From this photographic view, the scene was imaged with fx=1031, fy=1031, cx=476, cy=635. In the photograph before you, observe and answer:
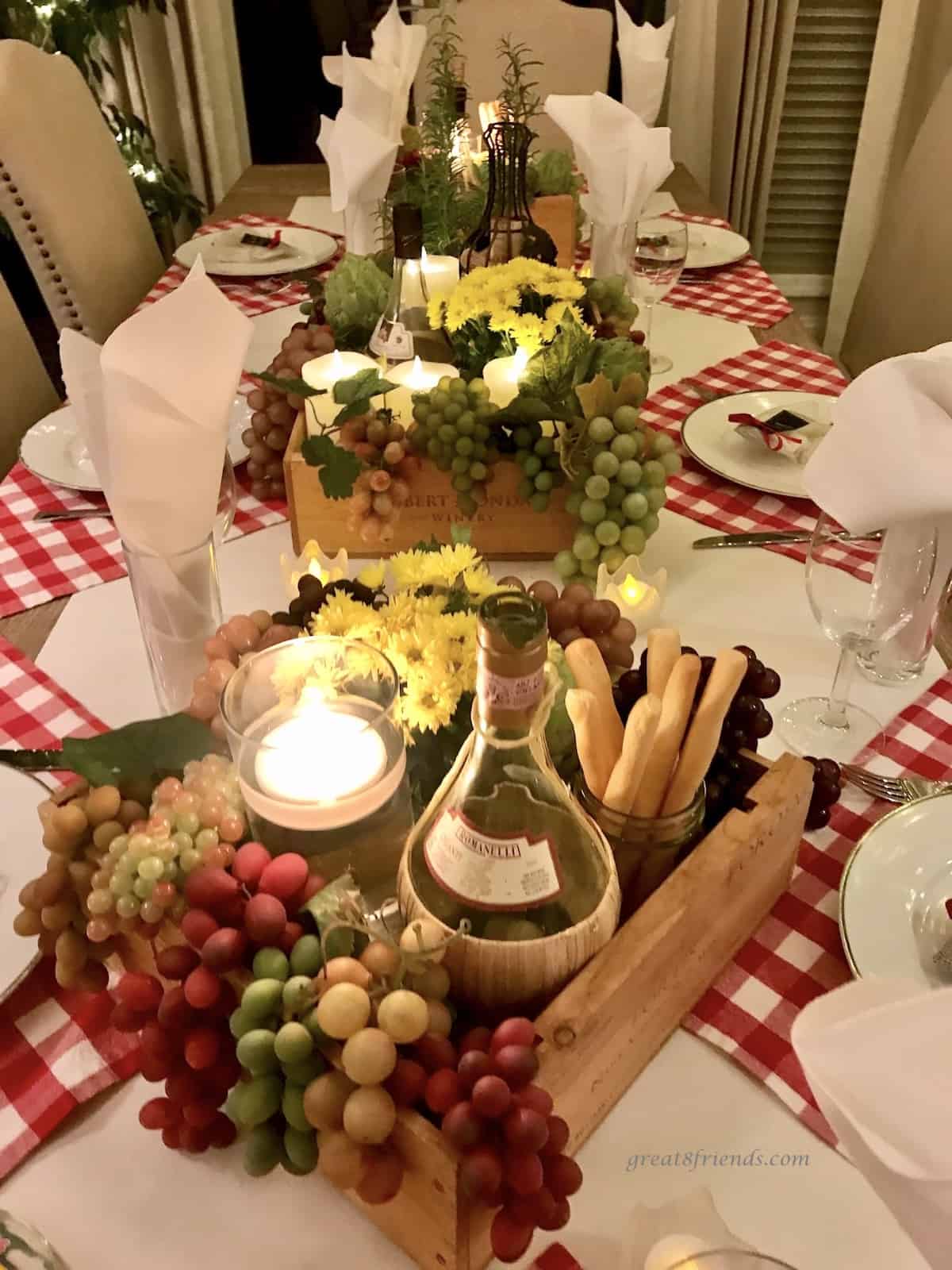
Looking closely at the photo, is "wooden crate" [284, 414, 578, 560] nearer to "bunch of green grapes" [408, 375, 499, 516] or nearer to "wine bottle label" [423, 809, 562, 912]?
"bunch of green grapes" [408, 375, 499, 516]

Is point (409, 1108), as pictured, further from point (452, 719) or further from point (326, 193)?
point (326, 193)

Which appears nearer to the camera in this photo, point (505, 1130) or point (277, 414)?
point (505, 1130)

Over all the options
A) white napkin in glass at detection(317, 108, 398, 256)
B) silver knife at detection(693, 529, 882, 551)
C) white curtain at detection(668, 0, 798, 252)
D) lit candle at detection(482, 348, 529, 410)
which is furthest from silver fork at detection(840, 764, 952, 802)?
white curtain at detection(668, 0, 798, 252)

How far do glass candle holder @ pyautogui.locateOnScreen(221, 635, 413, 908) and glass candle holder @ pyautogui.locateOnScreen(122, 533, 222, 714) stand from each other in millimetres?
Result: 186

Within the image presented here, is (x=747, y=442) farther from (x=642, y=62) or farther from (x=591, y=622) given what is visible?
(x=642, y=62)

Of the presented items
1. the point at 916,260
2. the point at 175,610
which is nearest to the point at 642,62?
the point at 916,260

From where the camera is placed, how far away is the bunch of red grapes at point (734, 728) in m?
0.62

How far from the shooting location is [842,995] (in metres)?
0.40

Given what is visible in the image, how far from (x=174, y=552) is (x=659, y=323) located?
3.31 feet

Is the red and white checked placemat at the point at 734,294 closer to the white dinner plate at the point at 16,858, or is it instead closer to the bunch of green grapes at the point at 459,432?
the bunch of green grapes at the point at 459,432

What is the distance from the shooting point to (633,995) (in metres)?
0.51

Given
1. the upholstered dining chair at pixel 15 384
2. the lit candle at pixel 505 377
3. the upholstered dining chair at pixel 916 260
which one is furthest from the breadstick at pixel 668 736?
the upholstered dining chair at pixel 916 260

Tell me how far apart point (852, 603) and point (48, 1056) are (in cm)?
60

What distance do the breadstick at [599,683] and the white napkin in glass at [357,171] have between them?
105 cm
